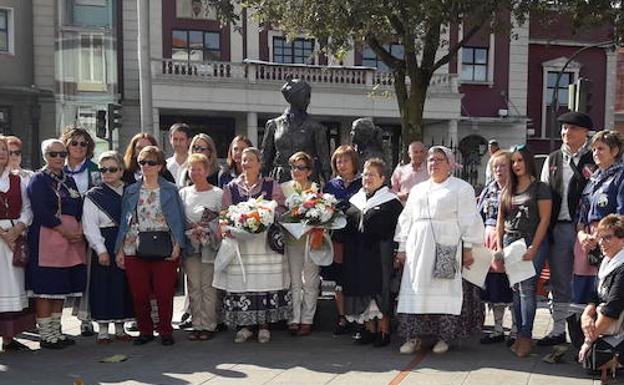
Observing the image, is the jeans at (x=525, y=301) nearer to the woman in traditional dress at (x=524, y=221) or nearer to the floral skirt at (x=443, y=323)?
the woman in traditional dress at (x=524, y=221)

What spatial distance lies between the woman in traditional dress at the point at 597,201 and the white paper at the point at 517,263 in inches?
15.9

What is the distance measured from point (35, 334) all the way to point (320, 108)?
66.3 feet

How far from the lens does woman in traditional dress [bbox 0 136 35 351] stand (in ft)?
19.8

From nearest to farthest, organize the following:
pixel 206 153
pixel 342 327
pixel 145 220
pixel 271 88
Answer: pixel 145 220 < pixel 342 327 < pixel 206 153 < pixel 271 88

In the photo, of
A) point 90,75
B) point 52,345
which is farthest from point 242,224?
point 90,75

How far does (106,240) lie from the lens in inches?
252

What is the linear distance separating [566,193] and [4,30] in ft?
79.0

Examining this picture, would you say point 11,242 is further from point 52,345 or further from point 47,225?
point 52,345

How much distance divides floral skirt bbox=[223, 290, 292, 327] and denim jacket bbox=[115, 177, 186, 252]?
2.47 ft

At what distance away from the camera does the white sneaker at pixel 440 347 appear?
6051 millimetres

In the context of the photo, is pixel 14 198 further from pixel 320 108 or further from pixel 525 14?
pixel 320 108

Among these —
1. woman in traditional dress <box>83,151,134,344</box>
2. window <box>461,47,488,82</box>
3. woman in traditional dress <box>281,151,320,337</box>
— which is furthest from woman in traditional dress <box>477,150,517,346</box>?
window <box>461,47,488,82</box>

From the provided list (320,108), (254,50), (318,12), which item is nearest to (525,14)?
(318,12)

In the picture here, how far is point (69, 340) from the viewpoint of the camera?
21.6ft
